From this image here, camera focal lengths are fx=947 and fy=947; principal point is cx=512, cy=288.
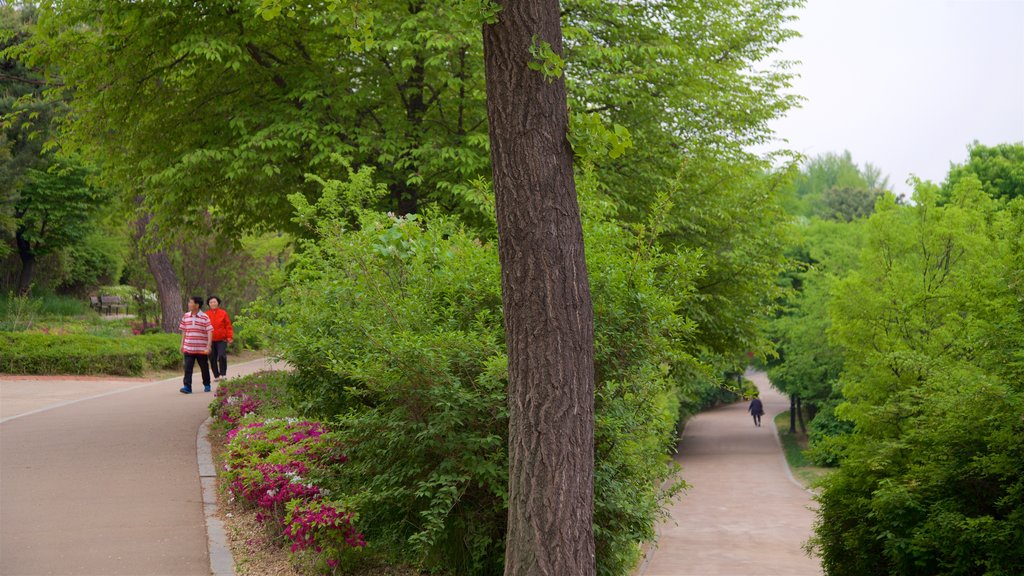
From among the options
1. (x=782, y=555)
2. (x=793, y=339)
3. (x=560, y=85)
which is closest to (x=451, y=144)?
(x=560, y=85)

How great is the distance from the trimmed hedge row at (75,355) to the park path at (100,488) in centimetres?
383

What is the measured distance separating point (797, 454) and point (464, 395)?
38.6 metres

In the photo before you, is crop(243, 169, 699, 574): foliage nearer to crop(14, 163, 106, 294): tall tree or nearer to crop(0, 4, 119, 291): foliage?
crop(0, 4, 119, 291): foliage

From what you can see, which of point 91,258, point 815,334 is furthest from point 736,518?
point 91,258

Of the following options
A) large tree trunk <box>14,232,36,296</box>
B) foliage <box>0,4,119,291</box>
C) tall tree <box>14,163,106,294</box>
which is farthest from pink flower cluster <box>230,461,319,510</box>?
large tree trunk <box>14,232,36,296</box>

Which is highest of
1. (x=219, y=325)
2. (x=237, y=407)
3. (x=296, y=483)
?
(x=219, y=325)

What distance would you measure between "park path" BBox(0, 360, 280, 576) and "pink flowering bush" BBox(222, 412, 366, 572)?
56cm

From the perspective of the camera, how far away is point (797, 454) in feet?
136

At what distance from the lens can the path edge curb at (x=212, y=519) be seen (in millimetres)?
6871

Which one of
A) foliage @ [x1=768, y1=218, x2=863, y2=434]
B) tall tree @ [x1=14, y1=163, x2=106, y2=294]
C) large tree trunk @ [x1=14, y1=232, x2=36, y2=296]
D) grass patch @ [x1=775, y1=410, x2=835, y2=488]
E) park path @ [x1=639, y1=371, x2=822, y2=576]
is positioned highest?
tall tree @ [x1=14, y1=163, x2=106, y2=294]

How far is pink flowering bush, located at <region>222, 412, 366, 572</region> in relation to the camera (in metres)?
6.33

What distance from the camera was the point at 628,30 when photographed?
15984 mm

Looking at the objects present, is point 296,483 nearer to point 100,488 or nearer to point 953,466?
point 100,488

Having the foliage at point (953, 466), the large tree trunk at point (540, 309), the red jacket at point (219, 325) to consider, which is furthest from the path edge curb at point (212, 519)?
the foliage at point (953, 466)
